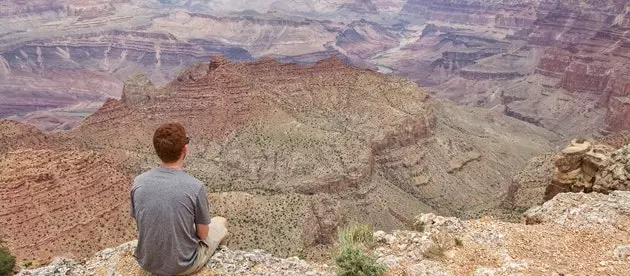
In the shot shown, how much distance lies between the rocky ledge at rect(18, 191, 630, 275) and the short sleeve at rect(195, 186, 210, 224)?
5.80ft

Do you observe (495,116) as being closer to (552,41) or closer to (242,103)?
(242,103)

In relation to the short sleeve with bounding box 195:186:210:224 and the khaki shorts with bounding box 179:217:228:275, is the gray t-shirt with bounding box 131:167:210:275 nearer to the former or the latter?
the short sleeve with bounding box 195:186:210:224

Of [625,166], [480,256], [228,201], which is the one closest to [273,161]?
[228,201]

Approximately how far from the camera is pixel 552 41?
178 metres

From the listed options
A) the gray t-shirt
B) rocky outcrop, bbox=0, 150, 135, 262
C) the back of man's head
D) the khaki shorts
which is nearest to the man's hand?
the gray t-shirt

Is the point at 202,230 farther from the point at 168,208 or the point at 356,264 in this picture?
the point at 356,264

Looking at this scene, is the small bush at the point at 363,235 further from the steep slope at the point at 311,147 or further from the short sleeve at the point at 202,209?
the steep slope at the point at 311,147

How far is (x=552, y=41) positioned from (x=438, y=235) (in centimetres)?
18380

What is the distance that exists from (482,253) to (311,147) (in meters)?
44.8

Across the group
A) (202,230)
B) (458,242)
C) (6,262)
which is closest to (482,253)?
(458,242)

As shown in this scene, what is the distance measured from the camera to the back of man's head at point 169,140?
33.4 feet

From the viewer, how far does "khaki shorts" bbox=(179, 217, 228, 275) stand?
1152 centimetres

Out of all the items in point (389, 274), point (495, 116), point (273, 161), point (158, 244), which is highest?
point (158, 244)

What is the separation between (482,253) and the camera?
1423 cm
